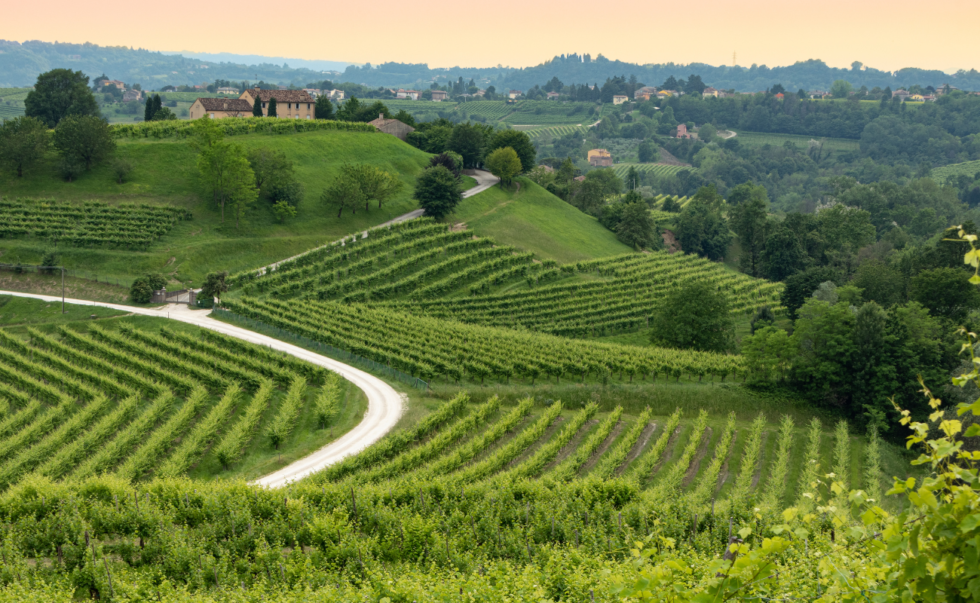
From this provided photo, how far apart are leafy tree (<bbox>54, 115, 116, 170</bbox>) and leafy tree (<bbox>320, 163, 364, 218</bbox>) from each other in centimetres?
2805


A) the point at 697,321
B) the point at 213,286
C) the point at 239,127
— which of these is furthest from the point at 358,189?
the point at 697,321

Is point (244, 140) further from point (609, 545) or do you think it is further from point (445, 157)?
point (609, 545)

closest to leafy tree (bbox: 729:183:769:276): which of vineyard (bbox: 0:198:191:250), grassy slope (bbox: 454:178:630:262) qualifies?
grassy slope (bbox: 454:178:630:262)

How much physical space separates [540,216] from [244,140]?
152 feet

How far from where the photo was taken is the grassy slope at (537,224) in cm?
9581

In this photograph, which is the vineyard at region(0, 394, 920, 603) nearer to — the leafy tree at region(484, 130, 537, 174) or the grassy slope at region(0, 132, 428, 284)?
the grassy slope at region(0, 132, 428, 284)

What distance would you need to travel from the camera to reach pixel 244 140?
101m

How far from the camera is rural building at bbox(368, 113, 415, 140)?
124 meters

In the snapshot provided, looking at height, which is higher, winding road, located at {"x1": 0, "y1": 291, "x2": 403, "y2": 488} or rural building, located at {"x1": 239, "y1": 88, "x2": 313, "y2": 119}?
rural building, located at {"x1": 239, "y1": 88, "x2": 313, "y2": 119}

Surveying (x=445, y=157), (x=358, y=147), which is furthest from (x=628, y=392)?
(x=358, y=147)

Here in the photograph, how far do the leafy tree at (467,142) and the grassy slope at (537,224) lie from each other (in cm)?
952

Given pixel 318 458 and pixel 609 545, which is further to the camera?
pixel 318 458

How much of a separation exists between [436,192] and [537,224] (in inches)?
749

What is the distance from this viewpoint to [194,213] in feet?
269
